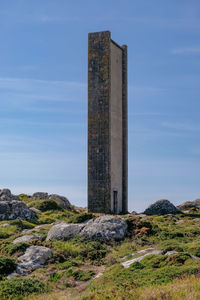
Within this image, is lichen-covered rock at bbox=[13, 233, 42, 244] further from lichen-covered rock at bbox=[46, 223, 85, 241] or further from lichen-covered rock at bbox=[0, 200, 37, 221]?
lichen-covered rock at bbox=[0, 200, 37, 221]

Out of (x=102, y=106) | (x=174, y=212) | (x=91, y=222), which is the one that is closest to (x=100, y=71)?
(x=102, y=106)

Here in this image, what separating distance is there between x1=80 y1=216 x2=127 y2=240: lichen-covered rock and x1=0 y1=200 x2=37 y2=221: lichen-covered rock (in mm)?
11356

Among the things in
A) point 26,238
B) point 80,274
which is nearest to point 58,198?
point 26,238

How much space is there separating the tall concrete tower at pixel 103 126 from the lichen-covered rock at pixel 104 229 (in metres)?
16.5

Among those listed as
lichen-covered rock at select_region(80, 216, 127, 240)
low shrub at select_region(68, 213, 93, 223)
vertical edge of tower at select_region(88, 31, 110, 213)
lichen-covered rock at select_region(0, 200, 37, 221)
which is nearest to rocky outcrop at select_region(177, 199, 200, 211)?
vertical edge of tower at select_region(88, 31, 110, 213)

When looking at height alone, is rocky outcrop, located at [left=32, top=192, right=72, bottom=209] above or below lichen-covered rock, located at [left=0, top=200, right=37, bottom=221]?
above

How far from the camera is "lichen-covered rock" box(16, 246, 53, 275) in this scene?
16.5 m

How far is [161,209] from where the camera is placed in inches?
1521

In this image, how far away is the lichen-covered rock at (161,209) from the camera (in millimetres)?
38594

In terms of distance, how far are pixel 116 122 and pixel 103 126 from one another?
2251mm

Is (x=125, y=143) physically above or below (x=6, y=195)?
above

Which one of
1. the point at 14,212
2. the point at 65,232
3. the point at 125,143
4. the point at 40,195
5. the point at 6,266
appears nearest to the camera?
the point at 6,266

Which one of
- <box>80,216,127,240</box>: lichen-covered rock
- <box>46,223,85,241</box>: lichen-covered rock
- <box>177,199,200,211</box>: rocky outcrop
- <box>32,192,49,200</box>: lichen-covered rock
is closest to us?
<box>80,216,127,240</box>: lichen-covered rock

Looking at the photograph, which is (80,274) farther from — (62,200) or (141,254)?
(62,200)
